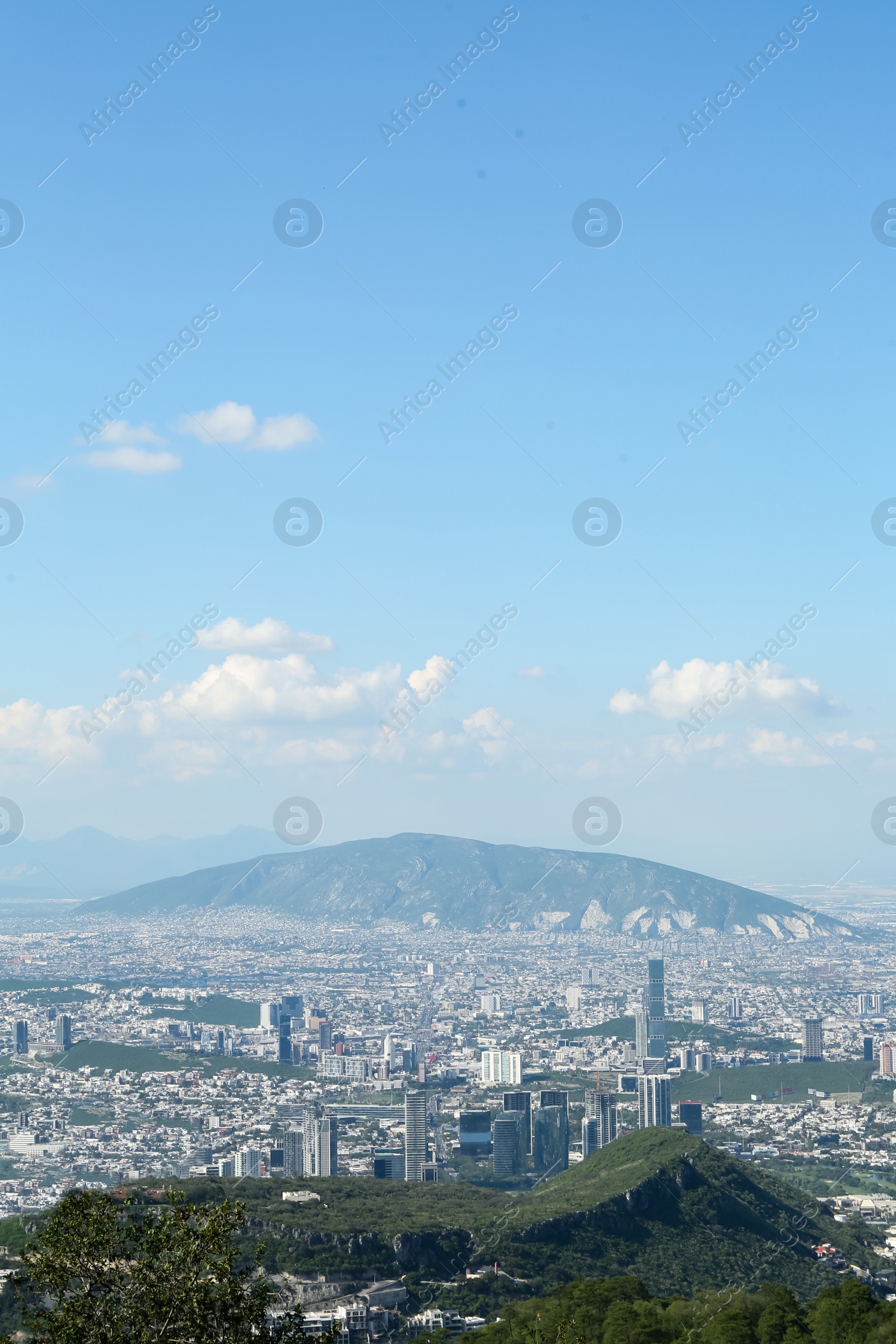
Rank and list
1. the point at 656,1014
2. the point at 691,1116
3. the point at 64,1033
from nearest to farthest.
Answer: the point at 691,1116, the point at 64,1033, the point at 656,1014

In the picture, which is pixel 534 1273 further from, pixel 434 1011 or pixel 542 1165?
pixel 434 1011

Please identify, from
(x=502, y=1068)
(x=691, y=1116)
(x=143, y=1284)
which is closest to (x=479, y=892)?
(x=502, y=1068)

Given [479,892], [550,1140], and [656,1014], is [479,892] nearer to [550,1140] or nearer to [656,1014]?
[656,1014]

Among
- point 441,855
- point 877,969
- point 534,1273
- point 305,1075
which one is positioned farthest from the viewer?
Answer: point 441,855

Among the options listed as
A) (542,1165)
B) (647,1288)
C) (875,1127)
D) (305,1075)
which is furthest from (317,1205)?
(305,1075)

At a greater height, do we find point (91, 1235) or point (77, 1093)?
point (91, 1235)

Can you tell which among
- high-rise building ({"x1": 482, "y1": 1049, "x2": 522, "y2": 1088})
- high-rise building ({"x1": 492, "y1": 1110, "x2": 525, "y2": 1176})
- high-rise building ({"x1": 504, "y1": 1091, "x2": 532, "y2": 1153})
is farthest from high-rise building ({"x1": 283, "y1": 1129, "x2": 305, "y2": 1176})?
high-rise building ({"x1": 482, "y1": 1049, "x2": 522, "y2": 1088})
